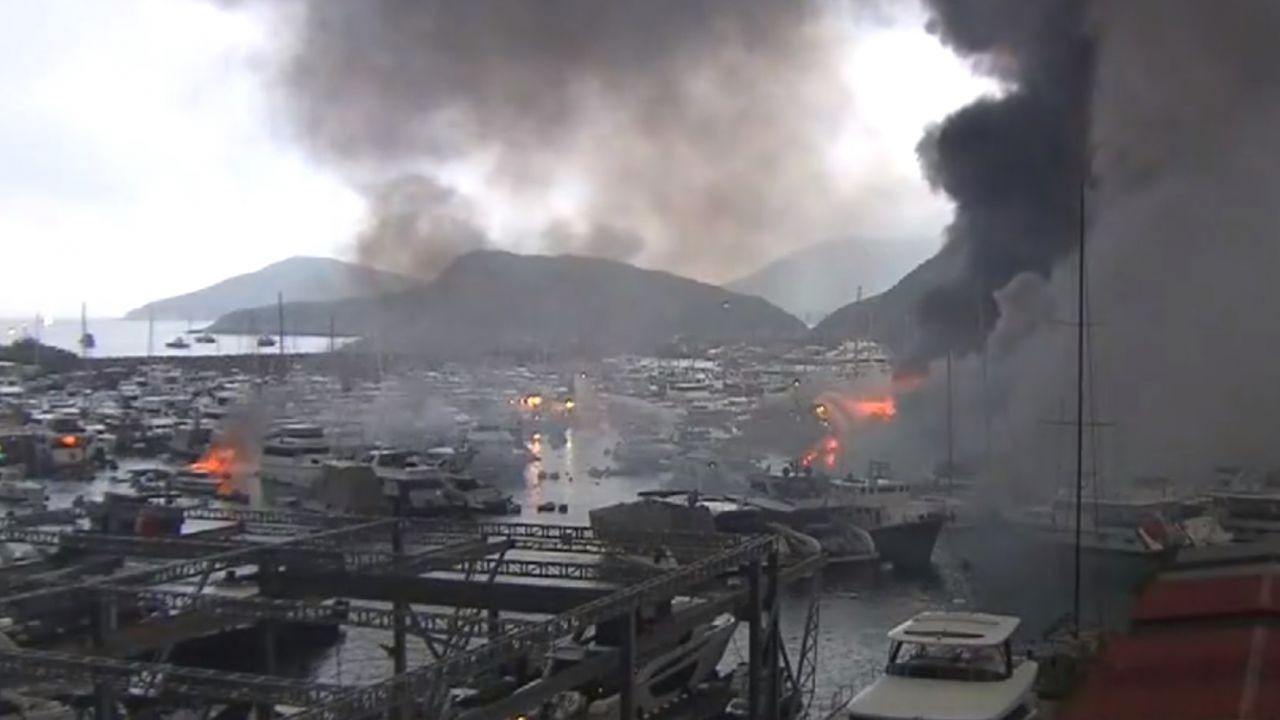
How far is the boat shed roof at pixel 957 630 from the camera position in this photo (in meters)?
8.07

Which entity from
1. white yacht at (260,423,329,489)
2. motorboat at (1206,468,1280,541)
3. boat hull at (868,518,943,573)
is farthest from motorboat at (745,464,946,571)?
white yacht at (260,423,329,489)

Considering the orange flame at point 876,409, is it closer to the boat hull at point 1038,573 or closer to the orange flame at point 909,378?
the orange flame at point 909,378

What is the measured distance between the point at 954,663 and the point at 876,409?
20.8 m

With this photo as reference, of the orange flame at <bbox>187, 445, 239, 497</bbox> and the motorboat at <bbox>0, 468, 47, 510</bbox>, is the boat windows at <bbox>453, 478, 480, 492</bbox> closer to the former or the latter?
the orange flame at <bbox>187, 445, 239, 497</bbox>

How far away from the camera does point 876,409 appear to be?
28547 mm

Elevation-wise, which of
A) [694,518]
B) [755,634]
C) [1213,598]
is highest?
[1213,598]

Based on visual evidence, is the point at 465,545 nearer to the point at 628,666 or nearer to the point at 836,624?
the point at 628,666

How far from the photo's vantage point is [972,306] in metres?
29.0

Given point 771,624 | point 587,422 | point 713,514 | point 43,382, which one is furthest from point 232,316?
point 771,624

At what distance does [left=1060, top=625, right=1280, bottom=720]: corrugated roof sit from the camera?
5.97m

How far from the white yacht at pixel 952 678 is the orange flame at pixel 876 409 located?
62.5 feet

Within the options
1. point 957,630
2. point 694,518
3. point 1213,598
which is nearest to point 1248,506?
point 694,518

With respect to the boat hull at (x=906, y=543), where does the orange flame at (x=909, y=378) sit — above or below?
above

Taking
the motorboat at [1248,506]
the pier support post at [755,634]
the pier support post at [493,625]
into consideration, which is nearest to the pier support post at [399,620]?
the pier support post at [493,625]
